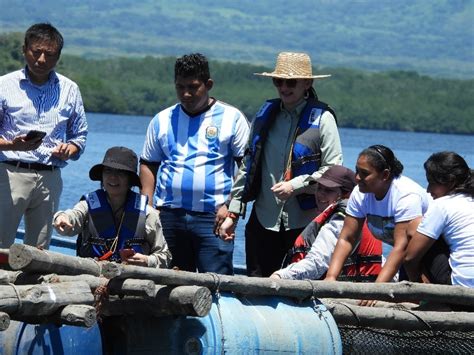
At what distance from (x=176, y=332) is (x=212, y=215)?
1.73 meters

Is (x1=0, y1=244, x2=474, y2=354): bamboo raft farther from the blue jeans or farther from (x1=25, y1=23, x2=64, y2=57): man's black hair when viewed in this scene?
(x1=25, y1=23, x2=64, y2=57): man's black hair

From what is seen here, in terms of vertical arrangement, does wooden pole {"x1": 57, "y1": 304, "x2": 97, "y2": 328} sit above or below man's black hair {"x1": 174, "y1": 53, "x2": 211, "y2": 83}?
below

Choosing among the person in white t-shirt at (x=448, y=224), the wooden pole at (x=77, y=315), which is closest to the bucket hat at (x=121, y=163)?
the wooden pole at (x=77, y=315)

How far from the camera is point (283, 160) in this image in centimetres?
868

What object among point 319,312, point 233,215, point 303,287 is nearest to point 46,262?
point 303,287

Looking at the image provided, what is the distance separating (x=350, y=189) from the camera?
331 inches

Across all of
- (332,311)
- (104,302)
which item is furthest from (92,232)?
(332,311)

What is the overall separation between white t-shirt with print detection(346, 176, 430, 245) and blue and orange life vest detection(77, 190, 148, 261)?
3.96 ft

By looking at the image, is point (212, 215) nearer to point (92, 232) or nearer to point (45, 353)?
point (92, 232)

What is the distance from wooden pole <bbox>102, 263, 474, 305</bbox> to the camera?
684 centimetres

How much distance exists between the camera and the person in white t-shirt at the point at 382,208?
8.06 metres

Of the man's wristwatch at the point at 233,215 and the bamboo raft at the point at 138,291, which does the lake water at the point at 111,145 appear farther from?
the bamboo raft at the point at 138,291

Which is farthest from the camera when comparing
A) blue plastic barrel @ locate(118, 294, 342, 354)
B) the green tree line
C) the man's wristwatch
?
the green tree line

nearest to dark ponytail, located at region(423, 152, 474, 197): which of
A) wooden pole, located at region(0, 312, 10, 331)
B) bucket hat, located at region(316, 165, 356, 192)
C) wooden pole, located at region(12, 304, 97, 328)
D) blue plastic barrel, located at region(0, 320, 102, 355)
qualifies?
bucket hat, located at region(316, 165, 356, 192)
